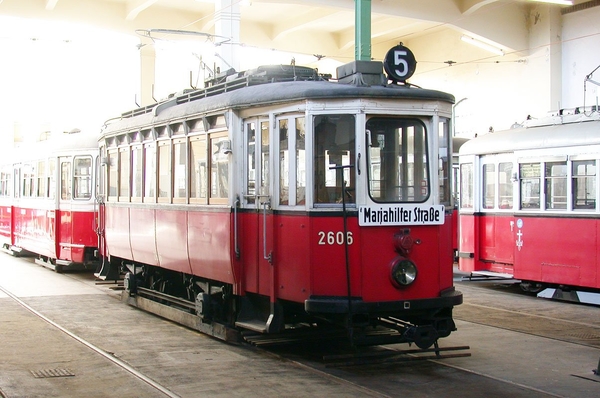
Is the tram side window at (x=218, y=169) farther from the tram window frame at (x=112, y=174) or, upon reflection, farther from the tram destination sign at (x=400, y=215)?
the tram window frame at (x=112, y=174)

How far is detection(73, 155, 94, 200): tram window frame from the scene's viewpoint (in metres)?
18.5

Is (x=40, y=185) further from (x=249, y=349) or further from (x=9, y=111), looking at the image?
(x=9, y=111)

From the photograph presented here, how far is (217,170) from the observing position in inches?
400

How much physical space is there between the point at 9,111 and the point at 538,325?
42.4 metres

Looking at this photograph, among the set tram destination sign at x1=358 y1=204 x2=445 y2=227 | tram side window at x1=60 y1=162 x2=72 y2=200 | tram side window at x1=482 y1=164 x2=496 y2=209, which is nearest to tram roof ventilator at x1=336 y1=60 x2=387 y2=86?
tram destination sign at x1=358 y1=204 x2=445 y2=227

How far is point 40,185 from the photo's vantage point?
2100 cm

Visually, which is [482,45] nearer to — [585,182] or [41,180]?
[585,182]

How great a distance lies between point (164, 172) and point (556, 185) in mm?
7227

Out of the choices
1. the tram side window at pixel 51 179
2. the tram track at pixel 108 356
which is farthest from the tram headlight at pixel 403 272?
the tram side window at pixel 51 179

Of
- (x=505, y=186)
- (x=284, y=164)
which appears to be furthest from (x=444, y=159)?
(x=505, y=186)

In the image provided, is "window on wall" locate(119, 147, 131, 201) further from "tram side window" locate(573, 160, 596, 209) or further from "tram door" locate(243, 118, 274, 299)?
"tram side window" locate(573, 160, 596, 209)

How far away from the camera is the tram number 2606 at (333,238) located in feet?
28.2

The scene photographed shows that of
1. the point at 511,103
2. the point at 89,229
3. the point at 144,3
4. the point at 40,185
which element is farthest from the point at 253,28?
the point at 89,229

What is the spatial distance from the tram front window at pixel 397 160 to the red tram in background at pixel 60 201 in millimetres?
10533
